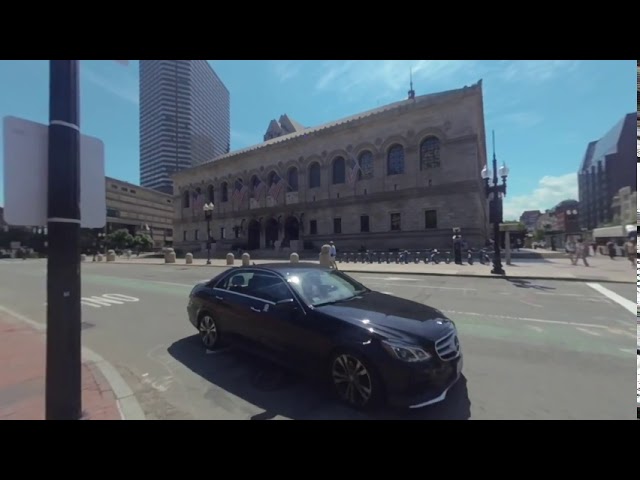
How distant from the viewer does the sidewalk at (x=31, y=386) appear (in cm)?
325

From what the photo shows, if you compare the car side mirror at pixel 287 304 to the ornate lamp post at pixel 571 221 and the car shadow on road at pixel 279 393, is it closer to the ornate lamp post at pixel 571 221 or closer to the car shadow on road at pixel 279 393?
the car shadow on road at pixel 279 393

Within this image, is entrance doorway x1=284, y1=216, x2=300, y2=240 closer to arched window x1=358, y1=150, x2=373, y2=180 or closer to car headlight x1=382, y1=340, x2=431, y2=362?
arched window x1=358, y1=150, x2=373, y2=180

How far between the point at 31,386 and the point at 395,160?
34434 mm

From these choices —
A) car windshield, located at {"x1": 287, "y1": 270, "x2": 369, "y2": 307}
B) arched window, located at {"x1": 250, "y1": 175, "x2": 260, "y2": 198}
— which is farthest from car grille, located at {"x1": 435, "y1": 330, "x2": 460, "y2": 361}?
arched window, located at {"x1": 250, "y1": 175, "x2": 260, "y2": 198}

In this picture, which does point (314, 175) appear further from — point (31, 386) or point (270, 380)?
point (31, 386)

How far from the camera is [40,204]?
2.80 m

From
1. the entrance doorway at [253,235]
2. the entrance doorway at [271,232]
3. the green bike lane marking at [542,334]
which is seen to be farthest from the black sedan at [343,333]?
the entrance doorway at [253,235]

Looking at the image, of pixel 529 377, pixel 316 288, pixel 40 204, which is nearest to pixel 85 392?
pixel 40 204

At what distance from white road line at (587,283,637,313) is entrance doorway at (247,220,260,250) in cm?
3773

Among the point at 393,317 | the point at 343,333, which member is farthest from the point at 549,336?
the point at 343,333

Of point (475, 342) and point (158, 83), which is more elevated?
point (158, 83)

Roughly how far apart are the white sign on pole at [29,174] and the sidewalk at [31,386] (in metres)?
2.02

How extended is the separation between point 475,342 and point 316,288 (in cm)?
323

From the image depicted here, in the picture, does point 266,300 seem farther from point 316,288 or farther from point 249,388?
point 249,388
